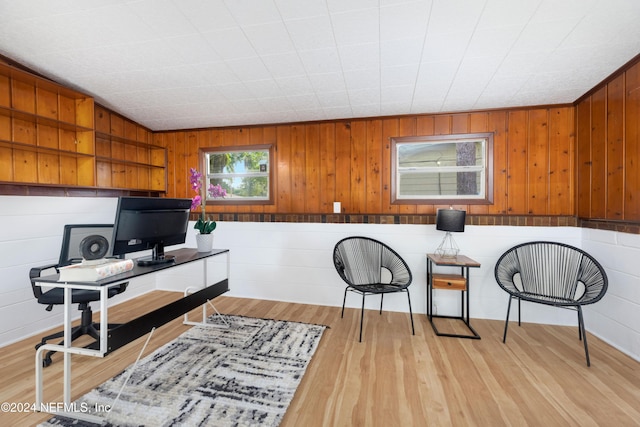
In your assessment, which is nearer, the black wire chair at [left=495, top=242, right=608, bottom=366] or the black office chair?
the black office chair

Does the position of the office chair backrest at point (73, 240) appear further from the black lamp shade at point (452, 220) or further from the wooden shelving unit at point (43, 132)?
the black lamp shade at point (452, 220)

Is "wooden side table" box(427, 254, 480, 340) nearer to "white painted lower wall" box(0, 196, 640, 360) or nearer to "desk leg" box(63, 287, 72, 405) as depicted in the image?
"white painted lower wall" box(0, 196, 640, 360)

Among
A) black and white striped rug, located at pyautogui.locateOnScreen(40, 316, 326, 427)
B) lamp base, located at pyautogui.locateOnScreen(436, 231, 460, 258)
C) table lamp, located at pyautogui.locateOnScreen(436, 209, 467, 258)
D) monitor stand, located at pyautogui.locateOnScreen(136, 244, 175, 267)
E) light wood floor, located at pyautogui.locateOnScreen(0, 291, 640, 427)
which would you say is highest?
table lamp, located at pyautogui.locateOnScreen(436, 209, 467, 258)

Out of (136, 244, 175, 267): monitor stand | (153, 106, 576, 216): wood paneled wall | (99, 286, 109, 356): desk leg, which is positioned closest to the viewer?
(99, 286, 109, 356): desk leg

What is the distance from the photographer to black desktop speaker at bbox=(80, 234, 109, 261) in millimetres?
2291

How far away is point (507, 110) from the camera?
9.74 ft

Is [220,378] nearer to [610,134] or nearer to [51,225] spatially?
[51,225]

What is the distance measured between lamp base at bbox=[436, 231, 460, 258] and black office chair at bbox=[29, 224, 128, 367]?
10.1 ft

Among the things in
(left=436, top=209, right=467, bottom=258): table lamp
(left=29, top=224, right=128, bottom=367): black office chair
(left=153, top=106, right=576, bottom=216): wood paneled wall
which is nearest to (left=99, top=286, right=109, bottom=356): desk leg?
(left=29, top=224, right=128, bottom=367): black office chair

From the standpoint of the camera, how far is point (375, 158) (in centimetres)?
328

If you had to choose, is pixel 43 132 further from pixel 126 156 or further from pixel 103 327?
pixel 103 327

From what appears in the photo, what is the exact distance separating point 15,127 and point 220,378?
281 cm

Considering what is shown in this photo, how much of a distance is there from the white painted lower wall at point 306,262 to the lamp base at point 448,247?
2.5 inches

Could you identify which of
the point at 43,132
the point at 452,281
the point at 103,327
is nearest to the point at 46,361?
the point at 103,327
